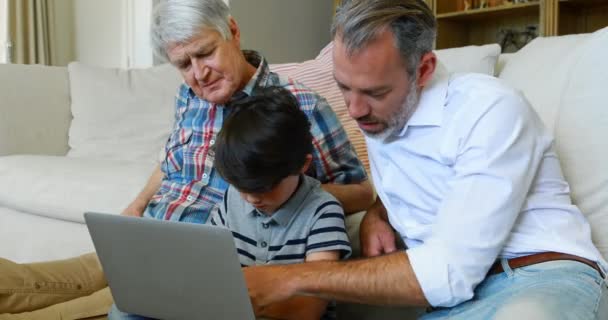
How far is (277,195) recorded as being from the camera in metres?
1.10

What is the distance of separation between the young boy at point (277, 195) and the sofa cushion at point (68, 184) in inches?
27.7

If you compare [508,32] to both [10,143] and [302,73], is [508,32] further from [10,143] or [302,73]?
[10,143]

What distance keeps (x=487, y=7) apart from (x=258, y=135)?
2.43m

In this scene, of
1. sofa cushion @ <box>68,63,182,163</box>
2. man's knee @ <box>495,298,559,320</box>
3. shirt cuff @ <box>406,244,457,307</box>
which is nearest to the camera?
man's knee @ <box>495,298,559,320</box>

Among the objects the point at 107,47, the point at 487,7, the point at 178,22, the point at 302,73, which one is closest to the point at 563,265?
the point at 178,22

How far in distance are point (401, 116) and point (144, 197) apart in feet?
2.53

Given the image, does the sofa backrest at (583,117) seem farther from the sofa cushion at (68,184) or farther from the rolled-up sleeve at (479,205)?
the sofa cushion at (68,184)

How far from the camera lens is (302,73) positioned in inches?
70.6

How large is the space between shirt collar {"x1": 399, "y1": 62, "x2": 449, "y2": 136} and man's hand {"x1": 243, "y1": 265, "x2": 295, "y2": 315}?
1.07 ft

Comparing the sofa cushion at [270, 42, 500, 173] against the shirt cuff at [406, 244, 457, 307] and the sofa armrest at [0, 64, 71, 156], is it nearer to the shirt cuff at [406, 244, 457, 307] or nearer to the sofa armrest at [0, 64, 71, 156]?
the shirt cuff at [406, 244, 457, 307]

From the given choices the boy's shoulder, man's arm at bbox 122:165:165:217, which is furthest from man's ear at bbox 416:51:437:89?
man's arm at bbox 122:165:165:217

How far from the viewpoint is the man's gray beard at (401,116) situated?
1006 mm

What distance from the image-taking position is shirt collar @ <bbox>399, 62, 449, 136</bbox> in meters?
1.00

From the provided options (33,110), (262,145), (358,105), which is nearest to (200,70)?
(262,145)
